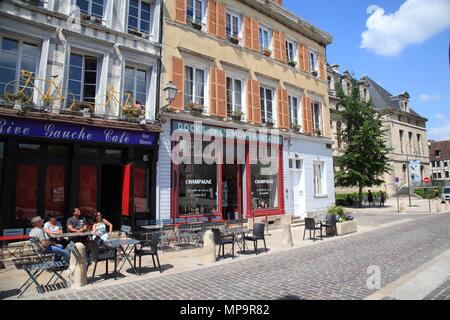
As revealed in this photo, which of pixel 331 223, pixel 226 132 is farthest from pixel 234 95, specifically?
pixel 331 223

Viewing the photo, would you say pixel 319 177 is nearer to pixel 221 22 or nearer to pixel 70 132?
pixel 221 22

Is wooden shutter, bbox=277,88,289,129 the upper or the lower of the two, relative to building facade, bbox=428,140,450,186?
lower

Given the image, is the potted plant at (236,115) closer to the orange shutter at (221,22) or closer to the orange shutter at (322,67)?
the orange shutter at (221,22)

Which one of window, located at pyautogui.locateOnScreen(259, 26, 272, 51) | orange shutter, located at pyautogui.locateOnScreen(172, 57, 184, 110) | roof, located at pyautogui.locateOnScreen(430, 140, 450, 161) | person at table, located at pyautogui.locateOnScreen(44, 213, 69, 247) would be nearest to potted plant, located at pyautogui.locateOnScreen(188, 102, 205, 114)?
orange shutter, located at pyautogui.locateOnScreen(172, 57, 184, 110)

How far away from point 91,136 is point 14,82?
8.35ft

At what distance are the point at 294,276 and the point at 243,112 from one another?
9.19 m

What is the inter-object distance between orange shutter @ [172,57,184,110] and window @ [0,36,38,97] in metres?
4.61

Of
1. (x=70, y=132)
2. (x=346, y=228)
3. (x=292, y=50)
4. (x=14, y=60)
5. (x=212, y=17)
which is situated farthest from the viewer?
(x=292, y=50)

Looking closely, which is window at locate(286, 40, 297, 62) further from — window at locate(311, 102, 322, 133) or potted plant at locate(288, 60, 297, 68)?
window at locate(311, 102, 322, 133)

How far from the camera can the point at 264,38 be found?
16219mm

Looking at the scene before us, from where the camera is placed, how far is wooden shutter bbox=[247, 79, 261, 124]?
14609 millimetres

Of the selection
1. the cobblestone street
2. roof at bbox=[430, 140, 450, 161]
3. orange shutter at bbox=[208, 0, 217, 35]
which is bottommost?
the cobblestone street

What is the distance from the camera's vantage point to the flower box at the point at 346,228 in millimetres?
12531

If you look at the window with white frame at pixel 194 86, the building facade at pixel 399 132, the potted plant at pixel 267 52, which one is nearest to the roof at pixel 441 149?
the building facade at pixel 399 132
